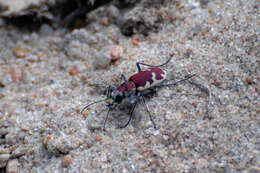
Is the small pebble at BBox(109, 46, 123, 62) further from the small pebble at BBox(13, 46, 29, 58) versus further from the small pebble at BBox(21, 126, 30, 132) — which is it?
the small pebble at BBox(13, 46, 29, 58)

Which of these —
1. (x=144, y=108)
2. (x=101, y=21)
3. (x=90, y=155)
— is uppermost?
(x=101, y=21)

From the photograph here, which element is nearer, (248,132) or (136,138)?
(248,132)

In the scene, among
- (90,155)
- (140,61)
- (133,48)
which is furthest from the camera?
(133,48)

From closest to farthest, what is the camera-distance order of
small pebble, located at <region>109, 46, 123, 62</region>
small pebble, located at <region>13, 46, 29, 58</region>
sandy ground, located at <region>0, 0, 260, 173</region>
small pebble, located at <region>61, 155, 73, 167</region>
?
sandy ground, located at <region>0, 0, 260, 173</region>
small pebble, located at <region>61, 155, 73, 167</region>
small pebble, located at <region>109, 46, 123, 62</region>
small pebble, located at <region>13, 46, 29, 58</region>

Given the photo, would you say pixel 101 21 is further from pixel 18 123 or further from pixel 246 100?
pixel 246 100

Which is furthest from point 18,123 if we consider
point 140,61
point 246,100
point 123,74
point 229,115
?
point 246,100

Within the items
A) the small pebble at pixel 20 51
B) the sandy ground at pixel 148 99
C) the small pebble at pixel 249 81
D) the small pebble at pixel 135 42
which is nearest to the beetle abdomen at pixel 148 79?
the sandy ground at pixel 148 99

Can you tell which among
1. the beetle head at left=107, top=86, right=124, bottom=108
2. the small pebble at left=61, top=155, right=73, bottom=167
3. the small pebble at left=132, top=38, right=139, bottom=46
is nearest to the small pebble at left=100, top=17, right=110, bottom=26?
the small pebble at left=132, top=38, right=139, bottom=46

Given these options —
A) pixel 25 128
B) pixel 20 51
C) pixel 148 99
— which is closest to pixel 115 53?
pixel 148 99
